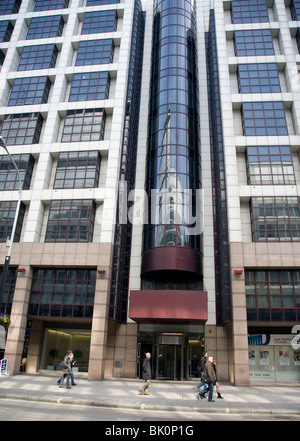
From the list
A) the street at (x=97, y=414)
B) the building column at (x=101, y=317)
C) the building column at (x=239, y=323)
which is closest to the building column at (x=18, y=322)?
the building column at (x=101, y=317)

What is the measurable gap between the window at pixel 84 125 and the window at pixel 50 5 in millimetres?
16220

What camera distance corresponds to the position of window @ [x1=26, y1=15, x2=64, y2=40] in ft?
119

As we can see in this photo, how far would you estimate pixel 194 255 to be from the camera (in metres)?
26.4

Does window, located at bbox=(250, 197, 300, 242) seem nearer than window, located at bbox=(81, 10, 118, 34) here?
Yes

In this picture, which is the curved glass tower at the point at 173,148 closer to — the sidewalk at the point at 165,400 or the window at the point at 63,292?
the window at the point at 63,292

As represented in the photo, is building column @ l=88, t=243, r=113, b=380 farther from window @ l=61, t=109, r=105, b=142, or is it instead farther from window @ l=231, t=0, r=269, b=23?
window @ l=231, t=0, r=269, b=23

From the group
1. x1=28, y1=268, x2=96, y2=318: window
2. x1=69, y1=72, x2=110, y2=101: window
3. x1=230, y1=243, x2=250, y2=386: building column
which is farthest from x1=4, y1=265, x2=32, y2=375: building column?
x1=69, y1=72, x2=110, y2=101: window

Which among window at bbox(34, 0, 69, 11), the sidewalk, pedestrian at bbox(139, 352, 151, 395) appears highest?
window at bbox(34, 0, 69, 11)

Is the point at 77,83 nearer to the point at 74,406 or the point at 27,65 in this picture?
the point at 27,65

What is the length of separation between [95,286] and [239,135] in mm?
18154

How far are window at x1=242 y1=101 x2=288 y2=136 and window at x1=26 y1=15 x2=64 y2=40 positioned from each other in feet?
75.3

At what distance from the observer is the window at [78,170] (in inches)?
1123

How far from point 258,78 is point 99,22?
1887cm

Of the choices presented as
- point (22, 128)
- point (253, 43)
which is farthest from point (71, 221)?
point (253, 43)
